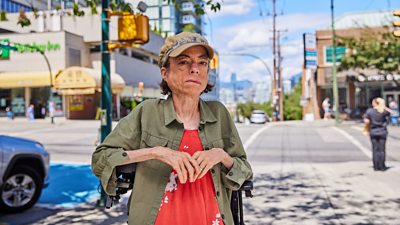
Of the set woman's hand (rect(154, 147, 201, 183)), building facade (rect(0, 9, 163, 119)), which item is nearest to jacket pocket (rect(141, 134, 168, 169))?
woman's hand (rect(154, 147, 201, 183))

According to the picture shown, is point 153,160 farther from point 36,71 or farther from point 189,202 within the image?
point 36,71

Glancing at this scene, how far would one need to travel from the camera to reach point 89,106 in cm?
3566

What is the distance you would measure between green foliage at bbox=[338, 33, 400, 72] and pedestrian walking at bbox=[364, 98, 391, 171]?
61.2 feet

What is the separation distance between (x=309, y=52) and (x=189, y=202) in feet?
104

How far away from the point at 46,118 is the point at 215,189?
34544 millimetres

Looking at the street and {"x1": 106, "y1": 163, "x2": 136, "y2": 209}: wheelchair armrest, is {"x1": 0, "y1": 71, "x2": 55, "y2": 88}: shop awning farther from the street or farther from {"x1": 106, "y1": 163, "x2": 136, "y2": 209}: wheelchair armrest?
{"x1": 106, "y1": 163, "x2": 136, "y2": 209}: wheelchair armrest

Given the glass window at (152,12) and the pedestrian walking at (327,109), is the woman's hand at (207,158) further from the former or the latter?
the pedestrian walking at (327,109)

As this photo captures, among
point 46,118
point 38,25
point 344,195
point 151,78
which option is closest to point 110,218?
point 344,195

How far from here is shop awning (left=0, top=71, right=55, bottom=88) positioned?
32688mm

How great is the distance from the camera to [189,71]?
2.04m

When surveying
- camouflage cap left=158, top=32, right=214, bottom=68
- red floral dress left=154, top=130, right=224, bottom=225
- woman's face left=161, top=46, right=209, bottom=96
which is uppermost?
camouflage cap left=158, top=32, right=214, bottom=68

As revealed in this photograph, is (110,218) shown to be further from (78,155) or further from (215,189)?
(78,155)

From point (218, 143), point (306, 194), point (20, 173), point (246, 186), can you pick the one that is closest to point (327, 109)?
point (306, 194)

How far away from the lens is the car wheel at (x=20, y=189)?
6.01m
